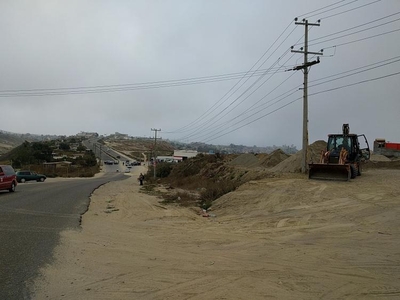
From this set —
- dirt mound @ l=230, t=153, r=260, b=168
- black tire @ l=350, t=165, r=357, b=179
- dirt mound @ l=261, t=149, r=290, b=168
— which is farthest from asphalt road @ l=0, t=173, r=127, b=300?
dirt mound @ l=230, t=153, r=260, b=168

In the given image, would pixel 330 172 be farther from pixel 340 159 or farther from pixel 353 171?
pixel 353 171

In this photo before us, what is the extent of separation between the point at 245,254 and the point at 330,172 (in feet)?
47.3

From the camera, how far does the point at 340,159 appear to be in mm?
21000

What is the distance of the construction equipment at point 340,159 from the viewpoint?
67.4 feet

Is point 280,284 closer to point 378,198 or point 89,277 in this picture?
point 89,277

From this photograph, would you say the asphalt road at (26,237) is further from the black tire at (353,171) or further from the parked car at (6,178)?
the black tire at (353,171)

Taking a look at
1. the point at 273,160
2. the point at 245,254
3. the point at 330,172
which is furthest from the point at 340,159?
the point at 273,160

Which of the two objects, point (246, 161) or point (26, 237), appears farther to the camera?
point (246, 161)

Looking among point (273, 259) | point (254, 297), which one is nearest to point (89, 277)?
point (254, 297)

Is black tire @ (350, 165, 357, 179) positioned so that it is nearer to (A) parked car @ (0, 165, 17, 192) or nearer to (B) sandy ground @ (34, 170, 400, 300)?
(B) sandy ground @ (34, 170, 400, 300)

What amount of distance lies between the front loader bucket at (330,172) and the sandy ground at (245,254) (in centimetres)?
474

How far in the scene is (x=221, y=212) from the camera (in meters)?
16.8

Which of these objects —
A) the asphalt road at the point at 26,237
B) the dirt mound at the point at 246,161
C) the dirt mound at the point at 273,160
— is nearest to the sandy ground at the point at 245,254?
the asphalt road at the point at 26,237

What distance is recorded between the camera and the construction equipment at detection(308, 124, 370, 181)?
67.4ft
